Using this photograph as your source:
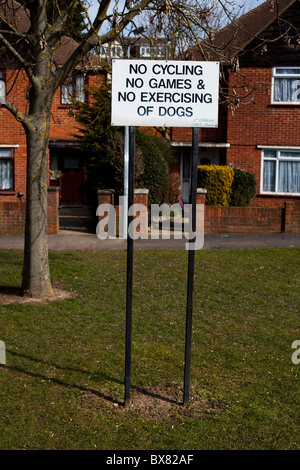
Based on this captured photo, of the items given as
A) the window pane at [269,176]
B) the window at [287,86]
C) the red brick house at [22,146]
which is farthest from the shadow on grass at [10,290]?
the window at [287,86]

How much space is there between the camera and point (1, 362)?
6.59m

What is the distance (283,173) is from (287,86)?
114 inches

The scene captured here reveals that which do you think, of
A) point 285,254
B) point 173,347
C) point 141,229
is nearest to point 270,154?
point 141,229

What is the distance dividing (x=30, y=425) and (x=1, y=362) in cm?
163

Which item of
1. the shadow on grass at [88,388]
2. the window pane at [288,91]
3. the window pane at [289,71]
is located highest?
the window pane at [289,71]

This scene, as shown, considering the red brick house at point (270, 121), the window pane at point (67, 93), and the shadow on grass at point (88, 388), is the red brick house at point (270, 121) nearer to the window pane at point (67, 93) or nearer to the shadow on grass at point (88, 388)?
the window pane at point (67, 93)

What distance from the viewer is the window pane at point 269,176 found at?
20.7 metres

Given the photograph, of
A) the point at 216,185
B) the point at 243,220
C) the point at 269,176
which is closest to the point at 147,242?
the point at 243,220

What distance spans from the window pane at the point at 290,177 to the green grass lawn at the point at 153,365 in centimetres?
997

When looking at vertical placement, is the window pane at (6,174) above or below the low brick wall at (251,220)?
above

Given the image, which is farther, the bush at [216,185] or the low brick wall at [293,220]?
the bush at [216,185]

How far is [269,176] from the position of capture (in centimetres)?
2078

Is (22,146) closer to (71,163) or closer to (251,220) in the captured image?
(71,163)

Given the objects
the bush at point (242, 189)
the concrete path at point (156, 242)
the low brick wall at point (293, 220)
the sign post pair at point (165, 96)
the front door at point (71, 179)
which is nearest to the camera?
the sign post pair at point (165, 96)
